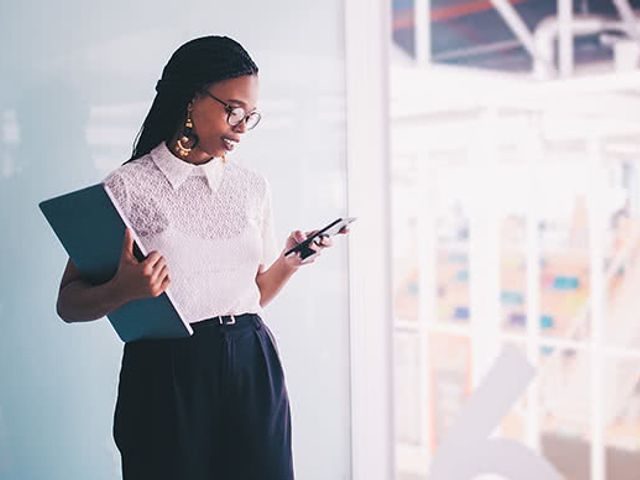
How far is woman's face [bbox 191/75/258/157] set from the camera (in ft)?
4.97

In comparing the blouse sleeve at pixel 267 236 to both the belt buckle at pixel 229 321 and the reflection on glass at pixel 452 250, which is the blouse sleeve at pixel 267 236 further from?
the reflection on glass at pixel 452 250

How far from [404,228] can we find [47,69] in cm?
268

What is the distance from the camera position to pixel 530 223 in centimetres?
343

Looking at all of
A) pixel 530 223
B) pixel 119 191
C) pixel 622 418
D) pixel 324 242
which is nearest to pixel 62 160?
pixel 119 191

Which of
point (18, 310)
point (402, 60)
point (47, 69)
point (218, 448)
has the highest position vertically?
point (402, 60)

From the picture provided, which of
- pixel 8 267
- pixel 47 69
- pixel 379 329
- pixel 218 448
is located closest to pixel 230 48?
pixel 47 69

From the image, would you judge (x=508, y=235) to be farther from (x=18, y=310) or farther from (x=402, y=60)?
(x=18, y=310)

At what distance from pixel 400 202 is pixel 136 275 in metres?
2.67

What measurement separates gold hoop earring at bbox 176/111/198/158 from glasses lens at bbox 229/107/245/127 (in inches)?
2.9

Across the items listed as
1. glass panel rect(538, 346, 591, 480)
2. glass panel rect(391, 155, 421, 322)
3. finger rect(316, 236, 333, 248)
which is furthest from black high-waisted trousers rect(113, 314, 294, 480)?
glass panel rect(538, 346, 591, 480)

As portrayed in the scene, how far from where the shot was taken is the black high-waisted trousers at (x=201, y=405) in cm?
149

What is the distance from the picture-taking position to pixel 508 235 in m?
3.77

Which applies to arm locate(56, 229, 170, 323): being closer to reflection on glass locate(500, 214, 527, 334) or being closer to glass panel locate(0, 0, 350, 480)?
glass panel locate(0, 0, 350, 480)

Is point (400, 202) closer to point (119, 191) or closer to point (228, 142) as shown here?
point (228, 142)
